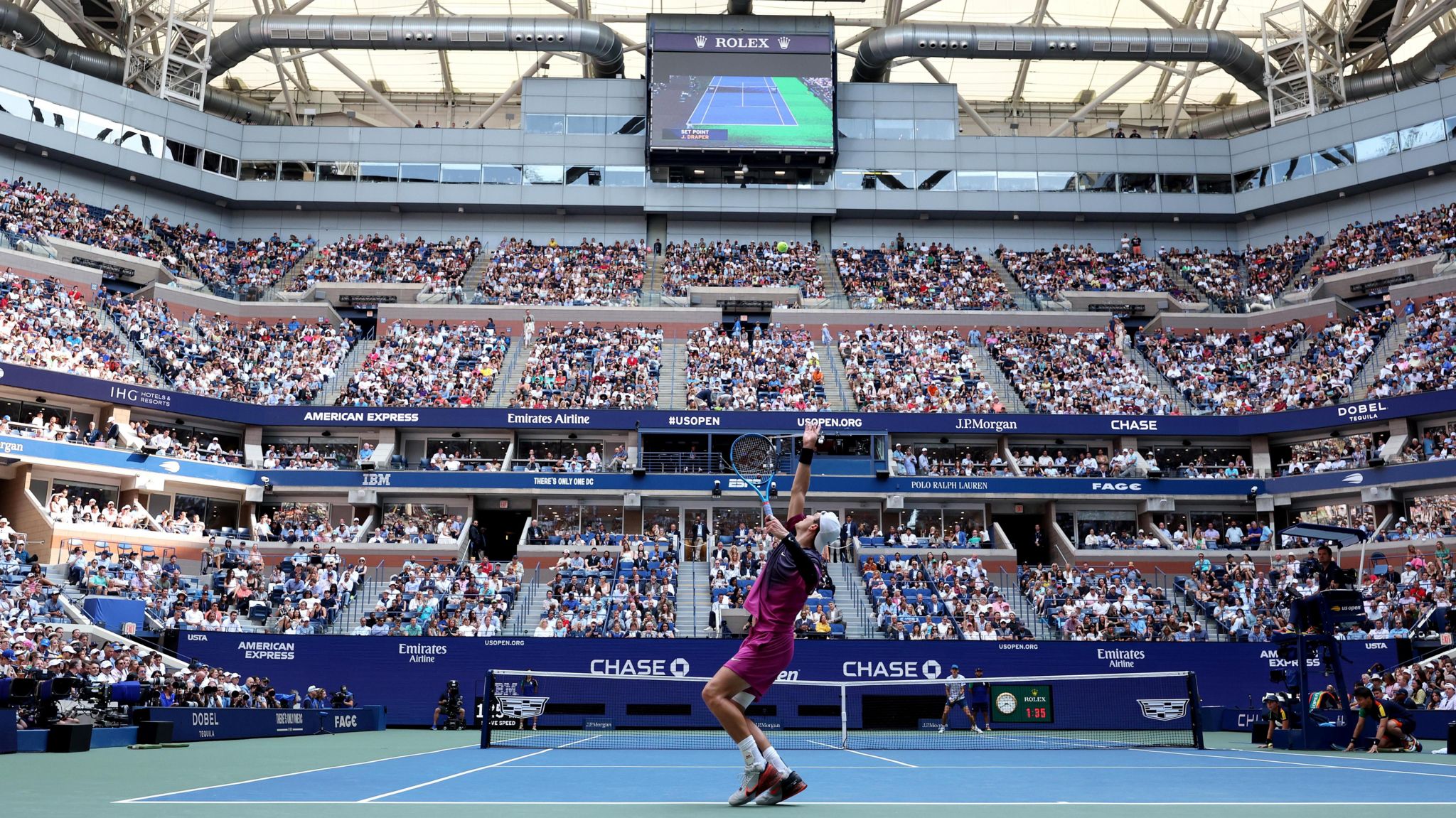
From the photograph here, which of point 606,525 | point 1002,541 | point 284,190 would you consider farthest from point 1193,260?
point 284,190

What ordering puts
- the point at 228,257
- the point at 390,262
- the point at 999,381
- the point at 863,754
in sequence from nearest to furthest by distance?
the point at 863,754 → the point at 999,381 → the point at 390,262 → the point at 228,257

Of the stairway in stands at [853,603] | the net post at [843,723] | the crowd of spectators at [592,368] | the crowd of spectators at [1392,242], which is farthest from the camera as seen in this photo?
the crowd of spectators at [1392,242]

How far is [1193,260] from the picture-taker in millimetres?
60562

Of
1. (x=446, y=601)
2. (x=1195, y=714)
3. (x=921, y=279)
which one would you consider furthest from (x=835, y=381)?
(x=1195, y=714)

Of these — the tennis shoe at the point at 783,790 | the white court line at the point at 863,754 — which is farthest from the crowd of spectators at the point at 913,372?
the tennis shoe at the point at 783,790

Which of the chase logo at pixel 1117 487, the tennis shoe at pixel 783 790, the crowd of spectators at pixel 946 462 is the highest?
the crowd of spectators at pixel 946 462

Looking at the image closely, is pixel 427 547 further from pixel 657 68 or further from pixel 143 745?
pixel 657 68

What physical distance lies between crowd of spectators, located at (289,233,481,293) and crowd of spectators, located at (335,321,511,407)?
3.21m

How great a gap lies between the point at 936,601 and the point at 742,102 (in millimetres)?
33306

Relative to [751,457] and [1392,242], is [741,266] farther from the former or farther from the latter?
[751,457]

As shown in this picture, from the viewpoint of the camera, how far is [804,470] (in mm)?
7855

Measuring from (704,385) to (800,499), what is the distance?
40.1 metres

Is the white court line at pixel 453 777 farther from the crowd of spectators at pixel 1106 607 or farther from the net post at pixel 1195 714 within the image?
the crowd of spectators at pixel 1106 607

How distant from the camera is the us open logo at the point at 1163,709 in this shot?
27.4 metres
